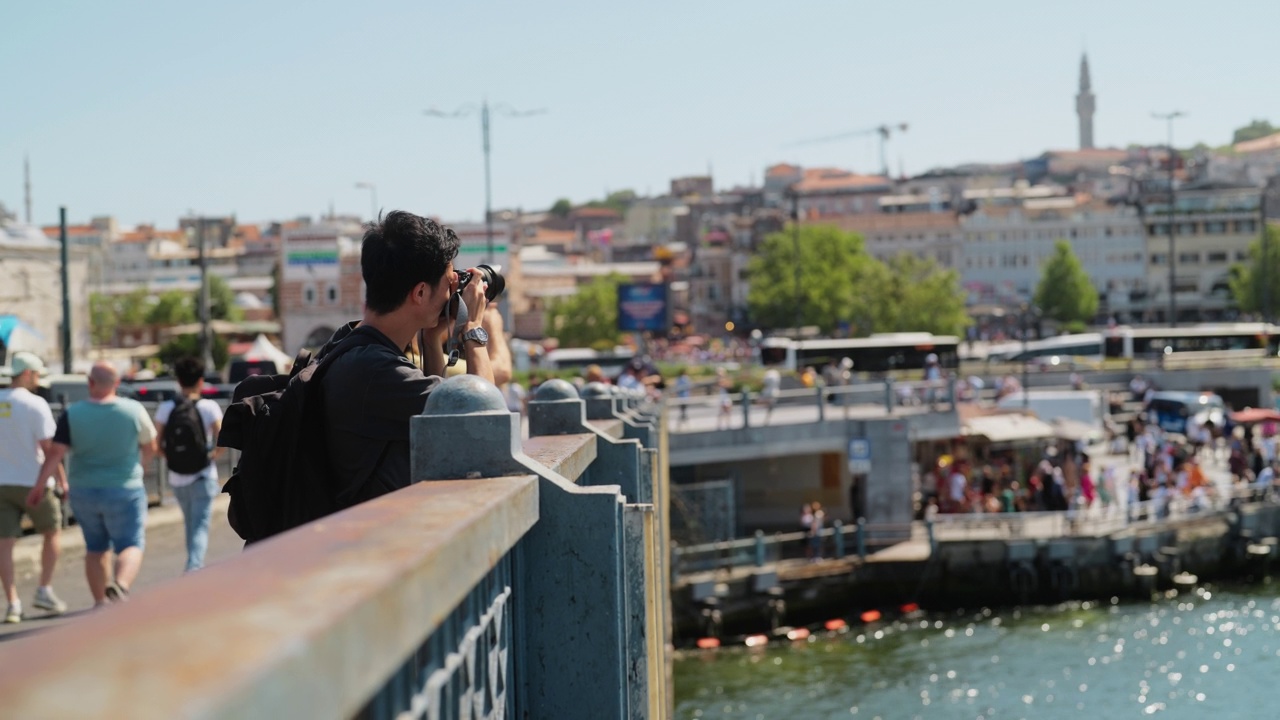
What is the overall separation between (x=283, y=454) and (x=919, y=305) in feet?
290

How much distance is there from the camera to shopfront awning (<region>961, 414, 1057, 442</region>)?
114 feet

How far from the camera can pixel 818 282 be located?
97.1 m

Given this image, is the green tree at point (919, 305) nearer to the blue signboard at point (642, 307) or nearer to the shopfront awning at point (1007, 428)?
the blue signboard at point (642, 307)

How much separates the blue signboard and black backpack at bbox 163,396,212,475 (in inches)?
2463

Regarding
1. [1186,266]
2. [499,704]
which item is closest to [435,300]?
[499,704]

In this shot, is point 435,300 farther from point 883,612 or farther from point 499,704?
point 883,612

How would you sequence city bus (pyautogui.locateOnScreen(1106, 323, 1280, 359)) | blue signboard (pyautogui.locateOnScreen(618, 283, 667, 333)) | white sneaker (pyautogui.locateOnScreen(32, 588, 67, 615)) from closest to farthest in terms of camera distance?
white sneaker (pyautogui.locateOnScreen(32, 588, 67, 615)), city bus (pyautogui.locateOnScreen(1106, 323, 1280, 359)), blue signboard (pyautogui.locateOnScreen(618, 283, 667, 333))

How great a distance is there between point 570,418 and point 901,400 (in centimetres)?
3172

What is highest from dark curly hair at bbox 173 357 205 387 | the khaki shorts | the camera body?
the camera body

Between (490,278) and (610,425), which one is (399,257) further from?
(610,425)

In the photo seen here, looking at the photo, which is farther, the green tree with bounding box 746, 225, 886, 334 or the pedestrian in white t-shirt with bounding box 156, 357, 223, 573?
the green tree with bounding box 746, 225, 886, 334

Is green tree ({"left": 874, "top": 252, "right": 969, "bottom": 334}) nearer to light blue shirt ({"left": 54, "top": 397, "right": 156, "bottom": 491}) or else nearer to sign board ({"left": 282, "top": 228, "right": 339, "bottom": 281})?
sign board ({"left": 282, "top": 228, "right": 339, "bottom": 281})

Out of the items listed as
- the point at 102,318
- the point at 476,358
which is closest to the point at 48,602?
the point at 476,358

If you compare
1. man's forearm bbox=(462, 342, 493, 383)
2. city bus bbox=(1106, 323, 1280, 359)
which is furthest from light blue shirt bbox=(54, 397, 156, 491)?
city bus bbox=(1106, 323, 1280, 359)
